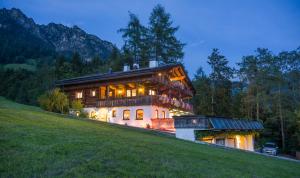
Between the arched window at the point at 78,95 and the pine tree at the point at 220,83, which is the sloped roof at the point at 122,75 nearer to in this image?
the arched window at the point at 78,95

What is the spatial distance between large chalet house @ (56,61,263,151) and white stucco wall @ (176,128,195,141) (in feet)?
2.14

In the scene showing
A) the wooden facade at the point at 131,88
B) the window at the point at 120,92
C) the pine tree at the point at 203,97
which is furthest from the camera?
the pine tree at the point at 203,97

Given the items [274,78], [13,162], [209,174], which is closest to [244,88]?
[274,78]

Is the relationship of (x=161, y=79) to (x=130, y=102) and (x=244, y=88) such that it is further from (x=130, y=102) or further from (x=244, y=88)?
(x=244, y=88)

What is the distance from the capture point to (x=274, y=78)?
160 feet

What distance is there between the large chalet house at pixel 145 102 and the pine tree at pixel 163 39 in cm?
1499

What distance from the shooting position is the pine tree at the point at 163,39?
189 ft

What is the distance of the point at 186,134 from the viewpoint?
25234 mm

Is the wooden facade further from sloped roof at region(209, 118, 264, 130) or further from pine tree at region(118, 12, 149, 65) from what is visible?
pine tree at region(118, 12, 149, 65)

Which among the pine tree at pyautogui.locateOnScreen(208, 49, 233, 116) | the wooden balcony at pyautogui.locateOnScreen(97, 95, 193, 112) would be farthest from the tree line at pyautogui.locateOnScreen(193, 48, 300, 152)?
the wooden balcony at pyautogui.locateOnScreen(97, 95, 193, 112)

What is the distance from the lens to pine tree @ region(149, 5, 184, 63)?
189ft

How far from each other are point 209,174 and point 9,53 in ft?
341

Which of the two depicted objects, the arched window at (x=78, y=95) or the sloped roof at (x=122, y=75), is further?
the arched window at (x=78, y=95)

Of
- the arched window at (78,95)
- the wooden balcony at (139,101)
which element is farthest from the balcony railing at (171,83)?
the arched window at (78,95)
